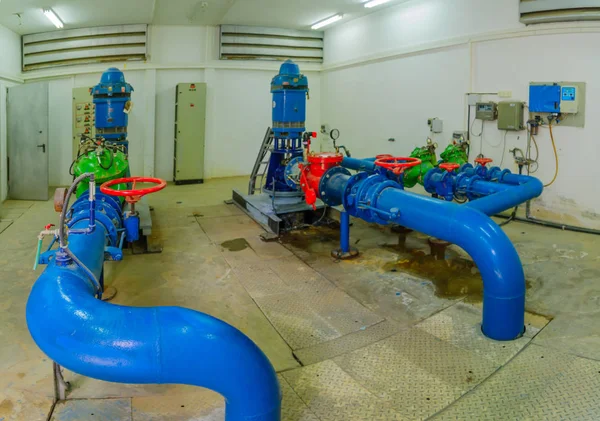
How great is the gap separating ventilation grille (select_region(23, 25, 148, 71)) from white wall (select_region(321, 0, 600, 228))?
371 cm

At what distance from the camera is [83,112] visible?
759cm

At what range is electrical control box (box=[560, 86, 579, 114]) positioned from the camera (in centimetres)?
491

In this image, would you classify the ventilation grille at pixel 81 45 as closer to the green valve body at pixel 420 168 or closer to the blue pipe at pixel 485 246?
the green valve body at pixel 420 168

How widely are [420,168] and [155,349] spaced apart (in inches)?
159

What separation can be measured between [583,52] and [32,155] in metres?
7.35

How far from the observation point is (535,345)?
2.69 m

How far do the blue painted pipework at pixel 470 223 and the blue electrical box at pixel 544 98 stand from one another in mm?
1412

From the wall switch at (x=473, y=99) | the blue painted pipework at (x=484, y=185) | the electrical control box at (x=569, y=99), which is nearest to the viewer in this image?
the blue painted pipework at (x=484, y=185)

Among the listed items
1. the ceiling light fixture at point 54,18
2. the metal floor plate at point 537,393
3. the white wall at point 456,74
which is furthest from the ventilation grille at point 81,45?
the metal floor plate at point 537,393

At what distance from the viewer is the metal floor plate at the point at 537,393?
2092 millimetres

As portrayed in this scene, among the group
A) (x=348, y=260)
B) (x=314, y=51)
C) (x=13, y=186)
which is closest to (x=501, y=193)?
(x=348, y=260)

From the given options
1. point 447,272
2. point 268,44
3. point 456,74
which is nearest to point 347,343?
point 447,272

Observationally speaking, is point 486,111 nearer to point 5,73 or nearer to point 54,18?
point 54,18

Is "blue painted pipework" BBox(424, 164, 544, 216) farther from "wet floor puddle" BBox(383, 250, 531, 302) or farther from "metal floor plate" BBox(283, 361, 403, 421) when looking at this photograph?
"metal floor plate" BBox(283, 361, 403, 421)
